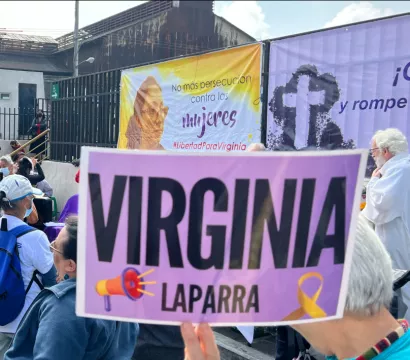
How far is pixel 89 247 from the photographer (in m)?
1.32

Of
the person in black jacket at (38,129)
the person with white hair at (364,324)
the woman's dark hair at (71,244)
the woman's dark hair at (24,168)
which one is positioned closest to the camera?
the person with white hair at (364,324)

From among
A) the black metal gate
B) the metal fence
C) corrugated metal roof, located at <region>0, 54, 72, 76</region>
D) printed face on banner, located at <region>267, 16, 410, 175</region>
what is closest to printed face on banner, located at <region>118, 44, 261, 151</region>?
printed face on banner, located at <region>267, 16, 410, 175</region>

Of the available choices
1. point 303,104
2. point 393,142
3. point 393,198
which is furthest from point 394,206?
point 303,104

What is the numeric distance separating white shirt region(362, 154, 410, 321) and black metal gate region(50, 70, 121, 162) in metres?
6.51

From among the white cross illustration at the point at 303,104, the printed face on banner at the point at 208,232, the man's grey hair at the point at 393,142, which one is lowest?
the printed face on banner at the point at 208,232

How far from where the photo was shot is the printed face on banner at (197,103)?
6379 millimetres

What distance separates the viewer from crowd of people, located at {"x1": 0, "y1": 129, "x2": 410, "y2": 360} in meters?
1.43

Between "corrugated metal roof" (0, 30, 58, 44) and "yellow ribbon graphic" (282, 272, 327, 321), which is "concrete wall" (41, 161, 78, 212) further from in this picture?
"yellow ribbon graphic" (282, 272, 327, 321)

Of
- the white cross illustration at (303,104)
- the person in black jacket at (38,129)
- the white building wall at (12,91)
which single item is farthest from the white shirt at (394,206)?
the person in black jacket at (38,129)

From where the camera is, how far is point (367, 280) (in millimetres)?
1419

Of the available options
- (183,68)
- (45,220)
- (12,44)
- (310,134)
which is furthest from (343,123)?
(12,44)

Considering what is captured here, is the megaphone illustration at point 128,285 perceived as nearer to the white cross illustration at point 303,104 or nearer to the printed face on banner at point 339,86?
the printed face on banner at point 339,86

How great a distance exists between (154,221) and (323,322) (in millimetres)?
569

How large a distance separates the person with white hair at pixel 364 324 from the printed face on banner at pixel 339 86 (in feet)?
11.9
